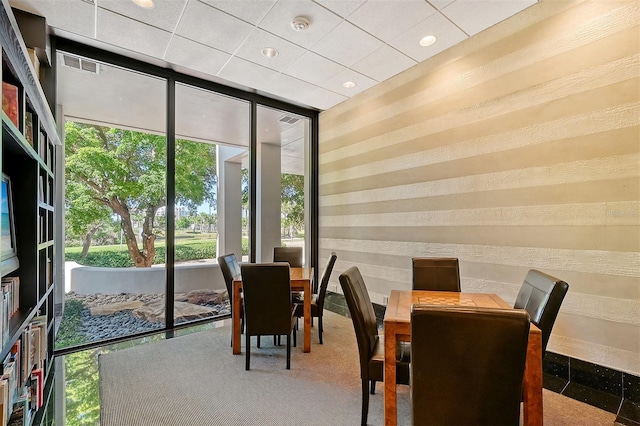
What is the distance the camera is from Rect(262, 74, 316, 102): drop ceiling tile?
4.04 meters

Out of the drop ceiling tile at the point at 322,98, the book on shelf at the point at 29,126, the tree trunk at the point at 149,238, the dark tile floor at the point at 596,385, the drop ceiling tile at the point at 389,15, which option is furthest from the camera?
the drop ceiling tile at the point at 322,98

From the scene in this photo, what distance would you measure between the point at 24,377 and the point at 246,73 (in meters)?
3.47

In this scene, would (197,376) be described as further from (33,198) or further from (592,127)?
(592,127)

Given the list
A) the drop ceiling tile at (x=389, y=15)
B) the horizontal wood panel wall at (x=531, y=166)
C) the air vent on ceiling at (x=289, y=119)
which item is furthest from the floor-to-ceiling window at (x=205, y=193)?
the drop ceiling tile at (x=389, y=15)

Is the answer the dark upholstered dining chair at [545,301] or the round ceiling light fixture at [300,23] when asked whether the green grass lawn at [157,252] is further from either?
the dark upholstered dining chair at [545,301]

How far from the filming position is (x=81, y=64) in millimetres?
3508

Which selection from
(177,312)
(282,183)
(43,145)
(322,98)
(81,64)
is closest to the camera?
(43,145)

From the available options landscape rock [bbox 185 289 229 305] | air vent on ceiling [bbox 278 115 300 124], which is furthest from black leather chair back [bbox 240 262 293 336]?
air vent on ceiling [bbox 278 115 300 124]

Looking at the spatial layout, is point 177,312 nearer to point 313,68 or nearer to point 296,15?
point 313,68

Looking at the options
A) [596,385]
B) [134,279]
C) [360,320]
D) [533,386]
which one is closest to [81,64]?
[134,279]

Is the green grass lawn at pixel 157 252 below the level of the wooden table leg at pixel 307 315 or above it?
above

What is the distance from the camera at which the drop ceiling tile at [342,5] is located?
8.66 feet

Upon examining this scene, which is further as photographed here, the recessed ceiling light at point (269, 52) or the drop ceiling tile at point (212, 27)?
the recessed ceiling light at point (269, 52)

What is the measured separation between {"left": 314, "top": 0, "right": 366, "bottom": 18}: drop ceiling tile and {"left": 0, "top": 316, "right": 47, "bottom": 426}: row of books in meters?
3.18
